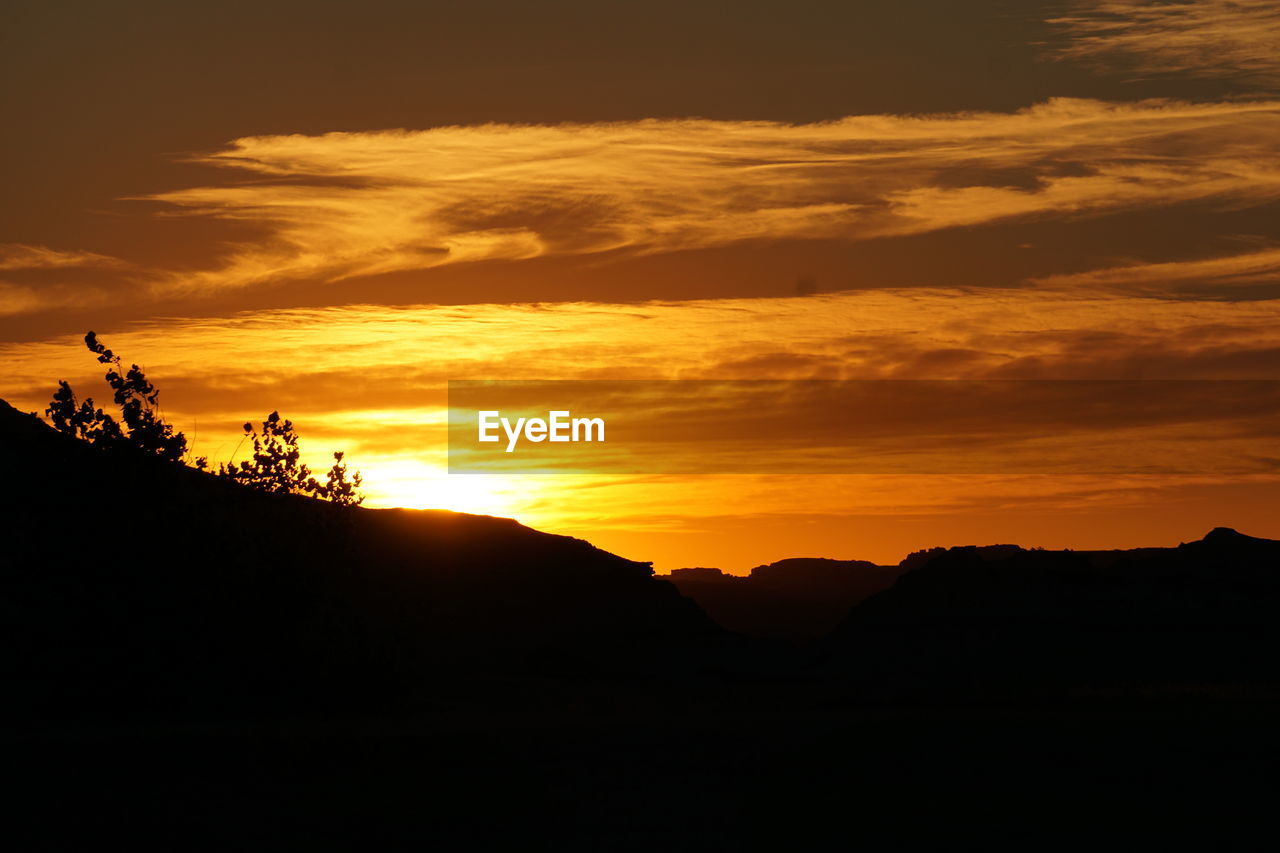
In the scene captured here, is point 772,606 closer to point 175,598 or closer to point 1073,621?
point 1073,621

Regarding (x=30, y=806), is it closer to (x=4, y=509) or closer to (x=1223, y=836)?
(x=4, y=509)

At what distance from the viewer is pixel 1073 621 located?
6675cm

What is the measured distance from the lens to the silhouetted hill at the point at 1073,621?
198 feet

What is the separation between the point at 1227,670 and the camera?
59250 millimetres

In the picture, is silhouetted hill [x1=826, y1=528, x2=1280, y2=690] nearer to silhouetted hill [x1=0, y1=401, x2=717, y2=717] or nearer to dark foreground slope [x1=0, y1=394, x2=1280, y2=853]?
dark foreground slope [x1=0, y1=394, x2=1280, y2=853]

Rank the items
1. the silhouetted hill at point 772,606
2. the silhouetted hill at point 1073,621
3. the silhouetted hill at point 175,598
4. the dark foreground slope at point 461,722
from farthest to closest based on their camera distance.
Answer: the silhouetted hill at point 772,606, the silhouetted hill at point 1073,621, the silhouetted hill at point 175,598, the dark foreground slope at point 461,722

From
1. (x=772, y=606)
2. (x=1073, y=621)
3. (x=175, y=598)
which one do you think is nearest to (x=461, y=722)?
(x=175, y=598)

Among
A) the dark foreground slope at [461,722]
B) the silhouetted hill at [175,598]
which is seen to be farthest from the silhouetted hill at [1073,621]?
the silhouetted hill at [175,598]

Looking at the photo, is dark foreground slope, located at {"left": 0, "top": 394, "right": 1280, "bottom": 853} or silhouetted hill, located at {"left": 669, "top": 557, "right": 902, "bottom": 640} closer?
dark foreground slope, located at {"left": 0, "top": 394, "right": 1280, "bottom": 853}

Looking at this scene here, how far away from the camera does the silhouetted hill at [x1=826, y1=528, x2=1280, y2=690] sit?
198 feet

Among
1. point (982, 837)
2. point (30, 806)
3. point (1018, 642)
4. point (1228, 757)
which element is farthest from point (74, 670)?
Answer: point (1018, 642)

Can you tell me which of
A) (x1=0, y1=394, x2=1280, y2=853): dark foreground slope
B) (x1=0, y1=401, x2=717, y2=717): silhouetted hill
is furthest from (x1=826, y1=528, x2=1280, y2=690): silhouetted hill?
(x1=0, y1=401, x2=717, y2=717): silhouetted hill

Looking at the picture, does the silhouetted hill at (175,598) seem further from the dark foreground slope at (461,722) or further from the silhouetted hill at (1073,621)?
the silhouetted hill at (1073,621)

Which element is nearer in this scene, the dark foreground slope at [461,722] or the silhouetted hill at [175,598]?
the dark foreground slope at [461,722]
